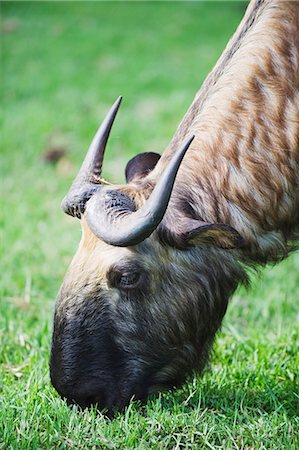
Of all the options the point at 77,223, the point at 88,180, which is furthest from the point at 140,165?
the point at 77,223

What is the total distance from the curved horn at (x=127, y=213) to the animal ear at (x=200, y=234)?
0.64 ft

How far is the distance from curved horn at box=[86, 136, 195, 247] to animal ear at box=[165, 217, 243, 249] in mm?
194

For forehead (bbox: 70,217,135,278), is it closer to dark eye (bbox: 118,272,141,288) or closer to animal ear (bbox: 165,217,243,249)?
dark eye (bbox: 118,272,141,288)

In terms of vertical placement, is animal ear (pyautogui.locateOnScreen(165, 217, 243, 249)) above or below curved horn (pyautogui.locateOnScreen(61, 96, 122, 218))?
below

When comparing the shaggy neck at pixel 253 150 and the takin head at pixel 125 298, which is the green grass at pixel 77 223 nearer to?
the takin head at pixel 125 298

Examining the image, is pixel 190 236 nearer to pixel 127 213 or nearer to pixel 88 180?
pixel 127 213

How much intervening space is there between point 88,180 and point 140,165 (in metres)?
0.36

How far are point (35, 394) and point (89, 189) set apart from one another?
104cm

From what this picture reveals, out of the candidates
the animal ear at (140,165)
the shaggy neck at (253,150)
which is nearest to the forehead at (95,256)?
the shaggy neck at (253,150)

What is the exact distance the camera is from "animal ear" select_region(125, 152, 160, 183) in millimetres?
4395

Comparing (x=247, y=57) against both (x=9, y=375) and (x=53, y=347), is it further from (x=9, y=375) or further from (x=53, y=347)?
(x=9, y=375)

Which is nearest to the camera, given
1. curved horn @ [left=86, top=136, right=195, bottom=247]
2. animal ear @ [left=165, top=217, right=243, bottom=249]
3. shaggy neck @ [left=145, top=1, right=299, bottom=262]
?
curved horn @ [left=86, top=136, right=195, bottom=247]

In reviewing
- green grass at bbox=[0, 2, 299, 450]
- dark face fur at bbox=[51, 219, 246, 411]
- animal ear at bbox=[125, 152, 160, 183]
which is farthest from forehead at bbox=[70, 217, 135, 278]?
green grass at bbox=[0, 2, 299, 450]

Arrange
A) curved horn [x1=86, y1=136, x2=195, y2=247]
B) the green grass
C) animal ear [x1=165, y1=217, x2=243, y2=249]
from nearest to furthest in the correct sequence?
curved horn [x1=86, y1=136, x2=195, y2=247] < animal ear [x1=165, y1=217, x2=243, y2=249] < the green grass
